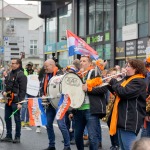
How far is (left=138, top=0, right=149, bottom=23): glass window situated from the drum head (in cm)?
2390

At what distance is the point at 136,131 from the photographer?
7.49 metres

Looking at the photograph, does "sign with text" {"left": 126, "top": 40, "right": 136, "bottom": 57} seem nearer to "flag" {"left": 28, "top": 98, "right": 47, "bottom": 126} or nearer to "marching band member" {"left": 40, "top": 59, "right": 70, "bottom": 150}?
"marching band member" {"left": 40, "top": 59, "right": 70, "bottom": 150}

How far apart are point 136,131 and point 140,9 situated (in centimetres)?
2592

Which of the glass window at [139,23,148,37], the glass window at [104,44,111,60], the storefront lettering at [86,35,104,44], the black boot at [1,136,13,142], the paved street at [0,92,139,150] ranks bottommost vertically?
the paved street at [0,92,139,150]

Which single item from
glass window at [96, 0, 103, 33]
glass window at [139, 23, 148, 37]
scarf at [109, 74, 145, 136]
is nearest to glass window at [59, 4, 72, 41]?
glass window at [96, 0, 103, 33]

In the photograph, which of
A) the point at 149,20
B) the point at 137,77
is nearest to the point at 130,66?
the point at 137,77

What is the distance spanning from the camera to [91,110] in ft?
28.1

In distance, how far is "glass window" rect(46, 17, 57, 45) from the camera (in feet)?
165

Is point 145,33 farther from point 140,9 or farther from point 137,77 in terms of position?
point 137,77

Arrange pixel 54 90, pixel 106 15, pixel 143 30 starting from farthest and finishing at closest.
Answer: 1. pixel 106 15
2. pixel 143 30
3. pixel 54 90

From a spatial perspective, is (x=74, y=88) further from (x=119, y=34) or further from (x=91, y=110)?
(x=119, y=34)

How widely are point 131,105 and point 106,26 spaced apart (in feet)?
102

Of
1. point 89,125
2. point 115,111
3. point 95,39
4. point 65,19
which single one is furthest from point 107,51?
point 115,111

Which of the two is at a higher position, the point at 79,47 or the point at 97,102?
the point at 79,47
